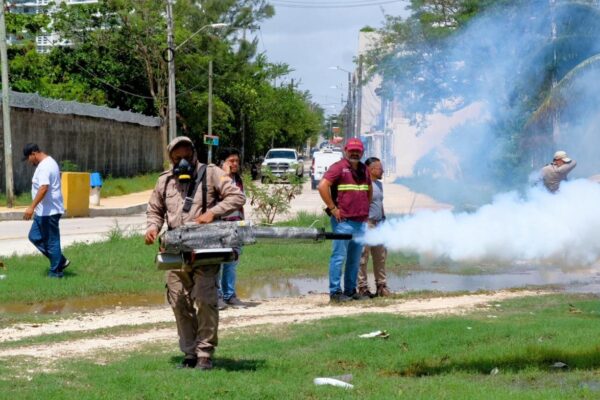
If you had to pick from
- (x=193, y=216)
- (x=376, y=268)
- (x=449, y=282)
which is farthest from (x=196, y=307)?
(x=449, y=282)

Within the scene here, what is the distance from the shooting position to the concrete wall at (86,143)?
3180 centimetres

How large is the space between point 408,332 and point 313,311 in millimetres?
2616

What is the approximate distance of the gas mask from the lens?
8.05 m

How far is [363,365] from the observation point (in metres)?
8.25

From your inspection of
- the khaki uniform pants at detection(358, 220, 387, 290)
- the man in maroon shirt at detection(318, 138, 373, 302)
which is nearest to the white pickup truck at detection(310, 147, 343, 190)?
the khaki uniform pants at detection(358, 220, 387, 290)

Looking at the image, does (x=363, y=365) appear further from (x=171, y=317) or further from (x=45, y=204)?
(x=45, y=204)

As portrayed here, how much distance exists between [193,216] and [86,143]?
32425mm

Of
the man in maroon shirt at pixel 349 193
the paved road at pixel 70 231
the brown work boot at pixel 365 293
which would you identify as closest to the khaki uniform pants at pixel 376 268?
the brown work boot at pixel 365 293

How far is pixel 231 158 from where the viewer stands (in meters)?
12.2

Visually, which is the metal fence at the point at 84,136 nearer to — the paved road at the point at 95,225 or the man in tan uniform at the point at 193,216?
the paved road at the point at 95,225

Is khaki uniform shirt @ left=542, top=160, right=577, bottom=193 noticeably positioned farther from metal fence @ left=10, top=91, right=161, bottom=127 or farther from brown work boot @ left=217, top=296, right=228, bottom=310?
metal fence @ left=10, top=91, right=161, bottom=127

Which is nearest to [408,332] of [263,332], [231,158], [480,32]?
[263,332]

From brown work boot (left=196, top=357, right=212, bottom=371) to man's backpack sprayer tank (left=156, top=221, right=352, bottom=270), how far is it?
757 millimetres

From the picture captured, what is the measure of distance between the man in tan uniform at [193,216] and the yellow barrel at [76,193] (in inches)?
769
